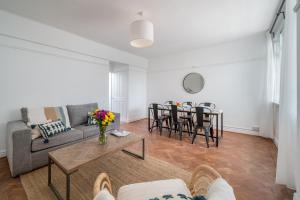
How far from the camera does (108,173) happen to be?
209 centimetres

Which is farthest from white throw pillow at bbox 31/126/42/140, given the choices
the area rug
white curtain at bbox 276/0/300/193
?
white curtain at bbox 276/0/300/193

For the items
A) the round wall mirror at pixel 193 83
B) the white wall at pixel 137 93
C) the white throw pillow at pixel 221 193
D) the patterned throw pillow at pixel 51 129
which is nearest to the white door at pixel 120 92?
the white wall at pixel 137 93

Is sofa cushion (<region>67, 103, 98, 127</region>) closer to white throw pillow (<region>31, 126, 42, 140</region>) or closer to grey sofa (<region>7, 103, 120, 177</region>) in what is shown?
grey sofa (<region>7, 103, 120, 177</region>)

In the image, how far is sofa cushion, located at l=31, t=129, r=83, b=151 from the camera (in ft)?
7.05

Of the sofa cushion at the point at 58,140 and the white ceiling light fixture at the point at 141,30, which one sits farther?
the white ceiling light fixture at the point at 141,30

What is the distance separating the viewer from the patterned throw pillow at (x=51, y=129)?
2299 millimetres

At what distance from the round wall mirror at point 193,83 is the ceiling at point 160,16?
53.2 inches

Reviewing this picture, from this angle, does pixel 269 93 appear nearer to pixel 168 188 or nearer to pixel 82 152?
pixel 168 188

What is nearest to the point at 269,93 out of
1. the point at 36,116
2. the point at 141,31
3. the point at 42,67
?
the point at 141,31

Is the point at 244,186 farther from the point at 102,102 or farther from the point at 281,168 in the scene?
the point at 102,102

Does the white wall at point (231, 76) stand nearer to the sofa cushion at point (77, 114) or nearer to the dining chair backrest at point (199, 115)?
the dining chair backrest at point (199, 115)

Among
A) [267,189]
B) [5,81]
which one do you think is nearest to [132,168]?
[267,189]

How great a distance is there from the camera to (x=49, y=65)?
3.21 meters

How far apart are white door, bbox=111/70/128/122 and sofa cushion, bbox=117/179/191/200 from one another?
14.4ft
